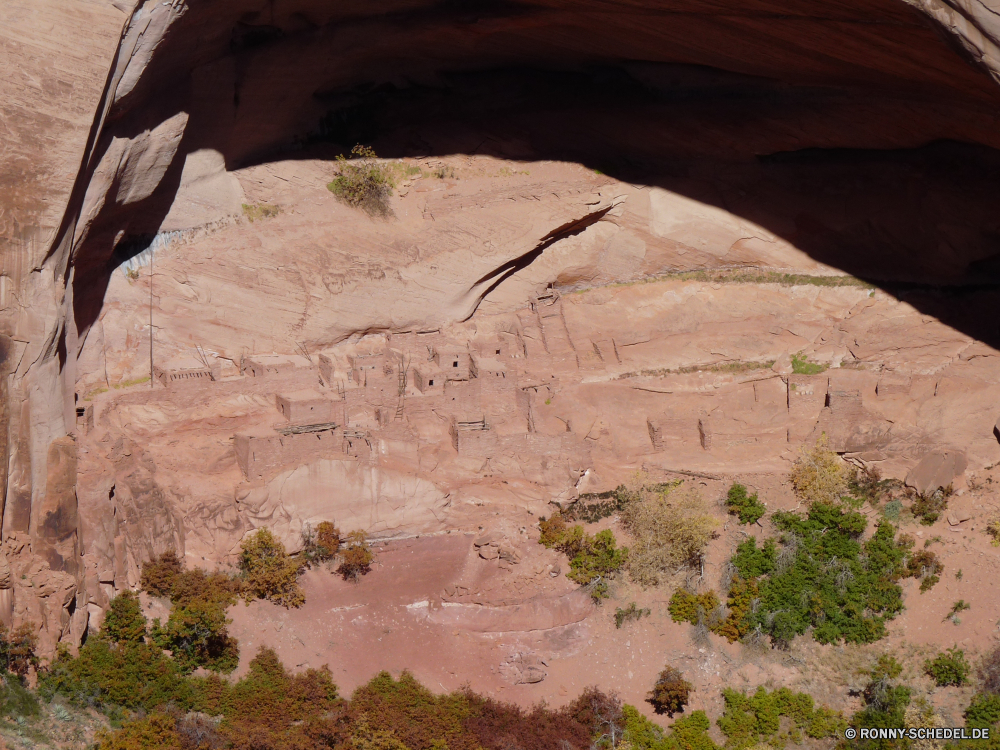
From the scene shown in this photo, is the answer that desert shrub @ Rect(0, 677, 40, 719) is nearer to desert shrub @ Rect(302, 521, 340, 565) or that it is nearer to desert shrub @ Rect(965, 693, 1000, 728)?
desert shrub @ Rect(302, 521, 340, 565)

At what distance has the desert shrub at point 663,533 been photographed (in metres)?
21.2

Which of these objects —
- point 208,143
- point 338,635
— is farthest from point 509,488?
point 208,143

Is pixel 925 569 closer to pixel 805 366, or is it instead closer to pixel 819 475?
pixel 819 475

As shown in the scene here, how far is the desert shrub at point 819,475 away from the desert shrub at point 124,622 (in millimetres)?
12126

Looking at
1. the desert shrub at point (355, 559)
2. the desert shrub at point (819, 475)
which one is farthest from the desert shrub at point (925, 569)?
the desert shrub at point (355, 559)

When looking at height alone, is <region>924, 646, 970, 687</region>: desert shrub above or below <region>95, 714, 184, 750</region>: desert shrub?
above

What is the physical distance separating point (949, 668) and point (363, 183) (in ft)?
44.5

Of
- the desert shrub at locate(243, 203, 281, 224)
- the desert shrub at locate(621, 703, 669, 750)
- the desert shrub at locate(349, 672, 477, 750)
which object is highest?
the desert shrub at locate(243, 203, 281, 224)

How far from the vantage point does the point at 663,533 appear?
21406mm

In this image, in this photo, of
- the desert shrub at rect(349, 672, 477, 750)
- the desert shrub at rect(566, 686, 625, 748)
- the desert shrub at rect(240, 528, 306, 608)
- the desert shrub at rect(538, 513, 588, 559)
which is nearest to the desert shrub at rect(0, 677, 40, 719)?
the desert shrub at rect(240, 528, 306, 608)

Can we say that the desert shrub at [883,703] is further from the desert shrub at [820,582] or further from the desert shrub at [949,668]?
the desert shrub at [820,582]

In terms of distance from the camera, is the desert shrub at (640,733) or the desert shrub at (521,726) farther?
the desert shrub at (640,733)

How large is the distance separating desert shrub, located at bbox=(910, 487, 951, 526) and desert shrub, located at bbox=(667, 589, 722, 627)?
4076mm

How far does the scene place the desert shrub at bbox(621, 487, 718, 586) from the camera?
21.2 m
